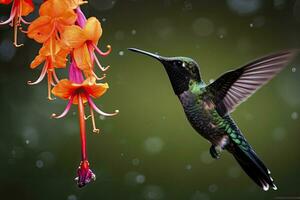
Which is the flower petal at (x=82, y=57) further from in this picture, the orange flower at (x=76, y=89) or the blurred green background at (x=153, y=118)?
the blurred green background at (x=153, y=118)

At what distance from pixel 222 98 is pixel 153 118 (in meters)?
1.52

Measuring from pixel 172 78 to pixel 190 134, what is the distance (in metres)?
1.74

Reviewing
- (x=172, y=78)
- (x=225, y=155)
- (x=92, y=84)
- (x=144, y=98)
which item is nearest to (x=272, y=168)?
(x=225, y=155)

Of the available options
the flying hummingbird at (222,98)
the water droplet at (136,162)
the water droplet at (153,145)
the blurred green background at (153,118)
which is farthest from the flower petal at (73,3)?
the water droplet at (136,162)

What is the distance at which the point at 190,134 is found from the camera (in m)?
3.30

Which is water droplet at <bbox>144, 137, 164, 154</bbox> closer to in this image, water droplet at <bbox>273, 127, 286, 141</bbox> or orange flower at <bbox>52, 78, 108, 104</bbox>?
water droplet at <bbox>273, 127, 286, 141</bbox>

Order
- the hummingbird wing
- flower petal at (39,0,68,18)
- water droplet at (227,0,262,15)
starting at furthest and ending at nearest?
water droplet at (227,0,262,15), the hummingbird wing, flower petal at (39,0,68,18)

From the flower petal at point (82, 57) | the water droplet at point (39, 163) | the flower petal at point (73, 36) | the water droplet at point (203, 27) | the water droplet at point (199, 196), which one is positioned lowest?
the water droplet at point (199, 196)

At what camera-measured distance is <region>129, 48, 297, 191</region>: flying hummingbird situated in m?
1.55

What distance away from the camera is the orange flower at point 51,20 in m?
1.19

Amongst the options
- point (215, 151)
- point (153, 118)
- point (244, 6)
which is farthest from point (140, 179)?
point (215, 151)

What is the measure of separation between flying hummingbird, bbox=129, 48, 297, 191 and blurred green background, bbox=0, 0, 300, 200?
140 centimetres

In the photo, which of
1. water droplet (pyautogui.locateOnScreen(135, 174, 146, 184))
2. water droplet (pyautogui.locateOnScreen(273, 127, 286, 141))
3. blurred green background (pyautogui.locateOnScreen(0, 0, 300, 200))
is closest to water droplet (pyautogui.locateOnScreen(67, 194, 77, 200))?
blurred green background (pyautogui.locateOnScreen(0, 0, 300, 200))

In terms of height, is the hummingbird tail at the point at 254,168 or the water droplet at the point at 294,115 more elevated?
the hummingbird tail at the point at 254,168
